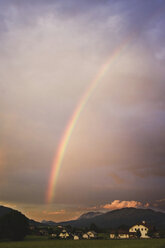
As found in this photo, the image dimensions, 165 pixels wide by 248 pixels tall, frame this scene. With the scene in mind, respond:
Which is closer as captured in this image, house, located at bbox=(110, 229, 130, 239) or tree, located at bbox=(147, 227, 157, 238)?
house, located at bbox=(110, 229, 130, 239)

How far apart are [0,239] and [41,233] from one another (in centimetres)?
4150

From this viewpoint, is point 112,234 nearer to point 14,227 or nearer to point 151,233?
point 151,233

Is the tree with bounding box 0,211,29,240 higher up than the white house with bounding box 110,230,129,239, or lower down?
higher up

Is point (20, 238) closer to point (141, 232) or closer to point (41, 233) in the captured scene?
point (41, 233)

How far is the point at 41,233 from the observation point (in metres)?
146

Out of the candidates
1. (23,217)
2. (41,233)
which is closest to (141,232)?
(41,233)

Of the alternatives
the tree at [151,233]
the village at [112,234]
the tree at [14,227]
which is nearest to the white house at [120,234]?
the village at [112,234]

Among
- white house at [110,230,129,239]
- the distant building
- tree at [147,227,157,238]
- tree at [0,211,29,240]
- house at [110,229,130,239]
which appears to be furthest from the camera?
tree at [147,227,157,238]

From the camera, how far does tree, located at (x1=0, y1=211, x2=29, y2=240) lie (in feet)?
352

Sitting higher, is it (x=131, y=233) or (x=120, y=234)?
(x=131, y=233)

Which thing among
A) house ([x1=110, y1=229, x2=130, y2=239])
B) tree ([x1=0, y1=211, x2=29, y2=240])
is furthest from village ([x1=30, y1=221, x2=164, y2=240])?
tree ([x1=0, y1=211, x2=29, y2=240])

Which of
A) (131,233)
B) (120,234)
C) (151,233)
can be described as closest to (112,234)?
(120,234)

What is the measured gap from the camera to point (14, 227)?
108m

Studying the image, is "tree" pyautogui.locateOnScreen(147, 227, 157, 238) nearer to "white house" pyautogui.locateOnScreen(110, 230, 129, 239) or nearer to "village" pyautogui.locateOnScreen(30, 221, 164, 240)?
"village" pyautogui.locateOnScreen(30, 221, 164, 240)
